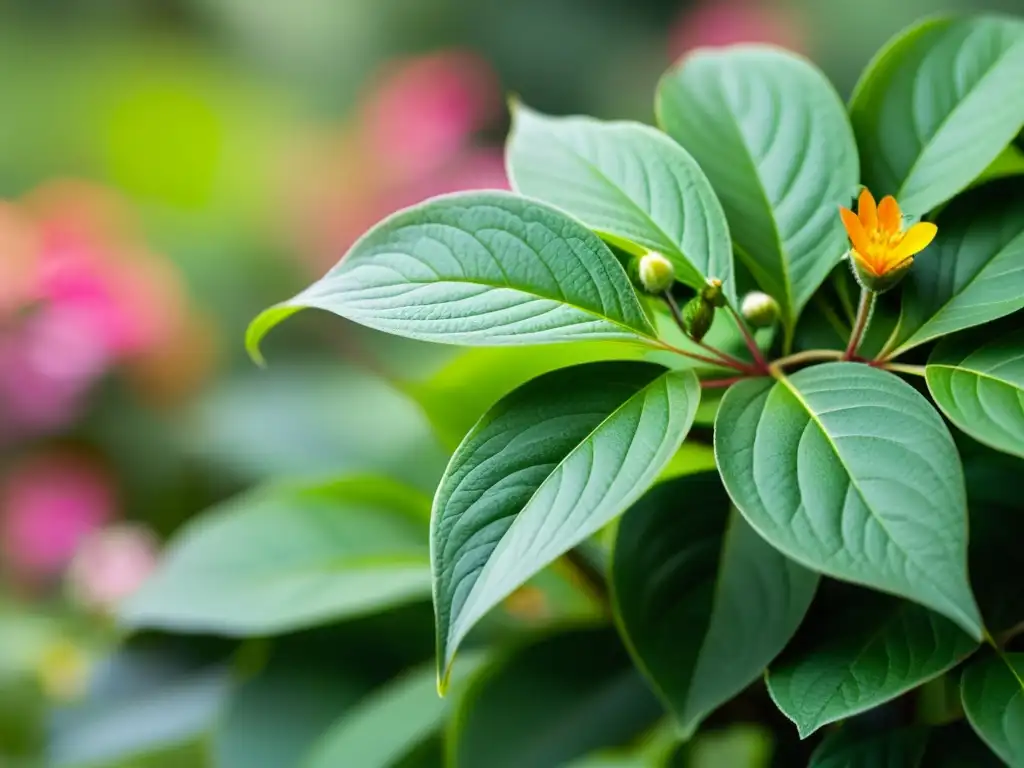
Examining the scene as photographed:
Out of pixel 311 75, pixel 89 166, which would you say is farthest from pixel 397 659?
pixel 311 75

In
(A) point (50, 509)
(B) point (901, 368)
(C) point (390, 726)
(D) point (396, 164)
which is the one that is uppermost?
(B) point (901, 368)

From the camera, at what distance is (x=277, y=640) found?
0.47 m

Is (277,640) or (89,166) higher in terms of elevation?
(277,640)

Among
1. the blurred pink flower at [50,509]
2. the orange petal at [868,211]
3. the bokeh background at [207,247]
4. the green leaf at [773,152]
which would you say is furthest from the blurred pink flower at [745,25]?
the orange petal at [868,211]

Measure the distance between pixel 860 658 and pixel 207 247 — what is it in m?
1.24

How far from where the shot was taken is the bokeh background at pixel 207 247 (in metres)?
0.65

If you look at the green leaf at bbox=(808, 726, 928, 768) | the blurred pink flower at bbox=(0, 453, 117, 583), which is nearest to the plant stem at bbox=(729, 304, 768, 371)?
the green leaf at bbox=(808, 726, 928, 768)

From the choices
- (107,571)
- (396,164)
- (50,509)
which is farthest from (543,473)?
(396,164)

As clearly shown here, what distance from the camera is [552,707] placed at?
41 cm

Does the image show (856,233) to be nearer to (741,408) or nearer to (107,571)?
(741,408)

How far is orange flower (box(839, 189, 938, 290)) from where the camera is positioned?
0.89ft

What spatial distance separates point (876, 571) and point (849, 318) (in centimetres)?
12

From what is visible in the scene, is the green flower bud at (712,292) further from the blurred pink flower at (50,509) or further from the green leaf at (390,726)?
the blurred pink flower at (50,509)

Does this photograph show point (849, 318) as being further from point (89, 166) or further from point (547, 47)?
point (547, 47)
